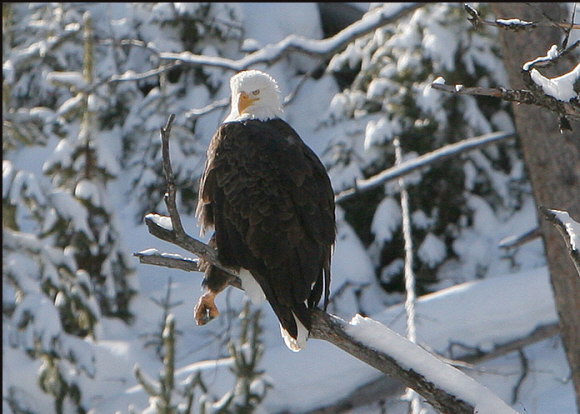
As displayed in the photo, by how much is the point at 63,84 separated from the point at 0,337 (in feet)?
5.83

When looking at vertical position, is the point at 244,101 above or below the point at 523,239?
above

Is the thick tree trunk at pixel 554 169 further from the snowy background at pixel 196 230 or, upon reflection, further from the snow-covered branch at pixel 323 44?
the snow-covered branch at pixel 323 44

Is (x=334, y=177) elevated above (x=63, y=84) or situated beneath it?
situated beneath

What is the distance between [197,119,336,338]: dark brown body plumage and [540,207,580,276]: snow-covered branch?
3.21 ft

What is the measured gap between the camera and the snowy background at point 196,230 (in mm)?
5785

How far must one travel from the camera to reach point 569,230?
2.10 m

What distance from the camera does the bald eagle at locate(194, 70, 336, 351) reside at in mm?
3066

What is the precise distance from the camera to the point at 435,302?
19.9ft

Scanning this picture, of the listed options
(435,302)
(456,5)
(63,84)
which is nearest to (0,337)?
(63,84)

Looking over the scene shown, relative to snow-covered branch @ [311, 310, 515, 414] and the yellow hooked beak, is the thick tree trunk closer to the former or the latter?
the yellow hooked beak

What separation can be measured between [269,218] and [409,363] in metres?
0.86

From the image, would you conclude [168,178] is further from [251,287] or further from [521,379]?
[521,379]

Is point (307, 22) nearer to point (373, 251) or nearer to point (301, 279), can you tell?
point (373, 251)

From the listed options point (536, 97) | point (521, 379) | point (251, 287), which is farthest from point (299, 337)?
point (521, 379)
